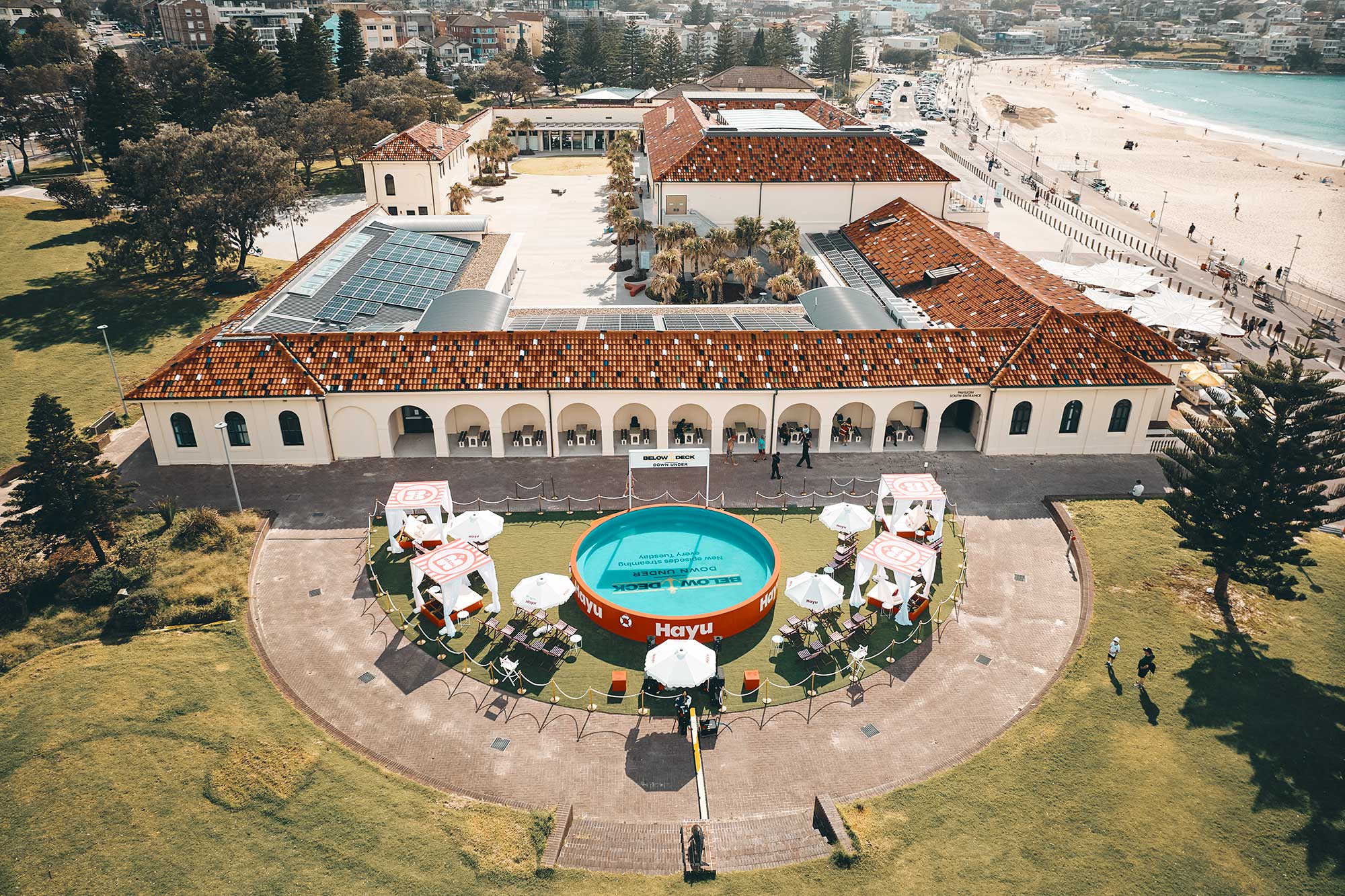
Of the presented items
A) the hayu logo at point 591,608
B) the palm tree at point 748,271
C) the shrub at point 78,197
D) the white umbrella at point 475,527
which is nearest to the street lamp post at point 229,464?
the white umbrella at point 475,527

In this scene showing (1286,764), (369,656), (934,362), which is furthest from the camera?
(934,362)

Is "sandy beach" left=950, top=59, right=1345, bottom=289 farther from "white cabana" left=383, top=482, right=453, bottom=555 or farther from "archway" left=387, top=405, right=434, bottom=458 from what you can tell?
"white cabana" left=383, top=482, right=453, bottom=555

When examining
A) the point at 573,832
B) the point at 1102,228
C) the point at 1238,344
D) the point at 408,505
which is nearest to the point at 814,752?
the point at 573,832

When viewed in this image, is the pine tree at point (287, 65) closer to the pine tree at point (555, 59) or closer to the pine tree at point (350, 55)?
the pine tree at point (350, 55)

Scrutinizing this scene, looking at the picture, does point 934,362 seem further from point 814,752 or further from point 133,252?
point 133,252

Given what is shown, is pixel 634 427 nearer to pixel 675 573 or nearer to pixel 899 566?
pixel 675 573

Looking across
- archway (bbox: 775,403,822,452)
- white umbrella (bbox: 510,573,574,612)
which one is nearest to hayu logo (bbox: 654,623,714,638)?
white umbrella (bbox: 510,573,574,612)
